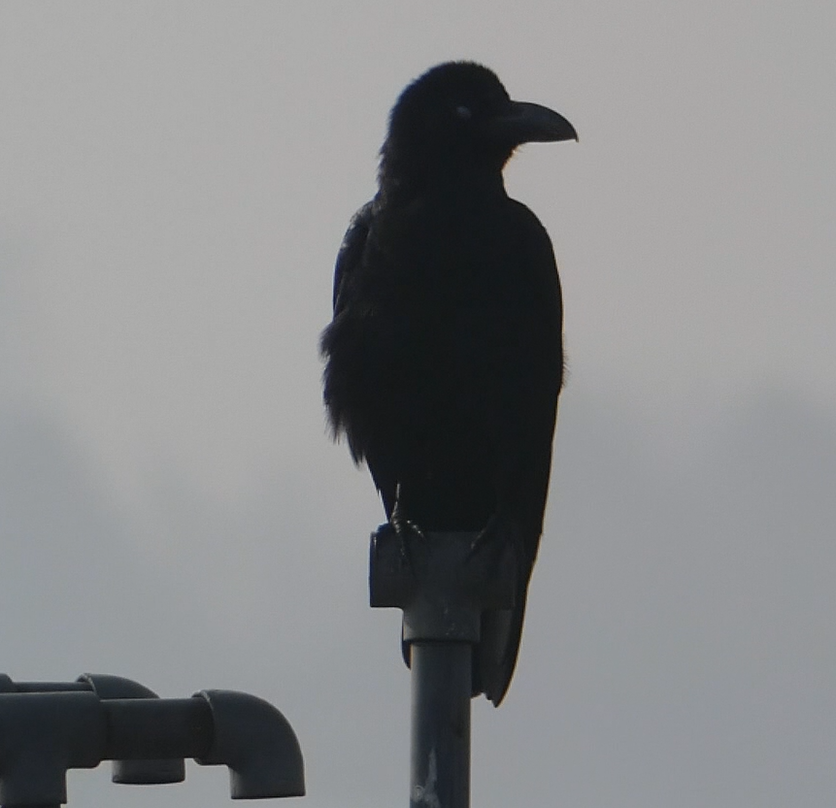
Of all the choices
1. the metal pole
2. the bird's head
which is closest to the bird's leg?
the metal pole

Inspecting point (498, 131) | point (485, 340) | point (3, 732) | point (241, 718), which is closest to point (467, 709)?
point (241, 718)

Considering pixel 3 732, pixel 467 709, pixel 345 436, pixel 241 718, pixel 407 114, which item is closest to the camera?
pixel 3 732

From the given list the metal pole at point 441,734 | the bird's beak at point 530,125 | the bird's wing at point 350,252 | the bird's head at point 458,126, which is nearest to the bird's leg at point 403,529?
the metal pole at point 441,734

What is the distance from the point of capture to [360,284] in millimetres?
5027

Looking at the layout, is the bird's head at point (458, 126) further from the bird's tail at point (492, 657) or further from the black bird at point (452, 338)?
the bird's tail at point (492, 657)

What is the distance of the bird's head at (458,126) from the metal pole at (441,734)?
Result: 2.91m

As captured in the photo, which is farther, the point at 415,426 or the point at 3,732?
the point at 415,426

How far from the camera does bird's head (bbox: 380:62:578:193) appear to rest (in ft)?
17.6

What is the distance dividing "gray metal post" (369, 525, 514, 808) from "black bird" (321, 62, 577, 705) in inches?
65.5

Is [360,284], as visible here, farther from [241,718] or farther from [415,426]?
[241,718]

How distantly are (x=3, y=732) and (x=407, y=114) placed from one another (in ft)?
12.3

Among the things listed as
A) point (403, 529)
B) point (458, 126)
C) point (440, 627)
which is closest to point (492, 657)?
point (403, 529)

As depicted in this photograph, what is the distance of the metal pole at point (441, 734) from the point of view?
2.53 m

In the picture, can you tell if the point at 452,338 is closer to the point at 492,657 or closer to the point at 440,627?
the point at 492,657
